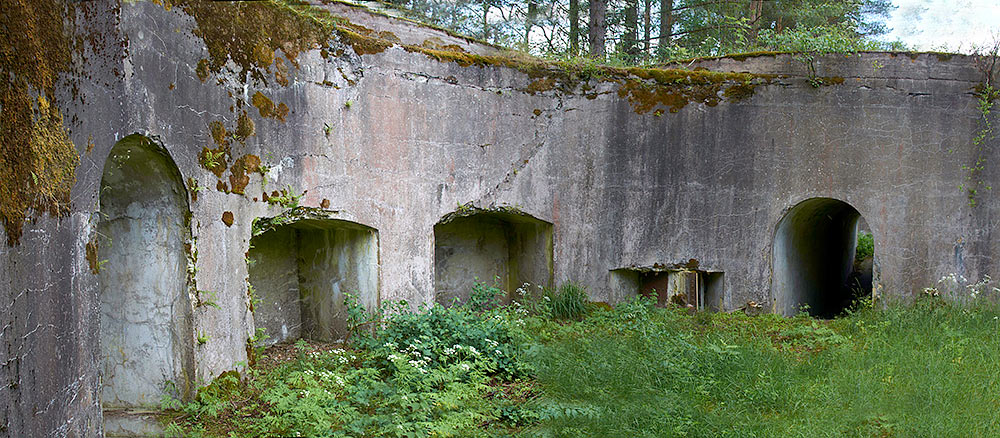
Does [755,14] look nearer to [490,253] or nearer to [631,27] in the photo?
[631,27]

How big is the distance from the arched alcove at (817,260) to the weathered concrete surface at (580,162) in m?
0.36

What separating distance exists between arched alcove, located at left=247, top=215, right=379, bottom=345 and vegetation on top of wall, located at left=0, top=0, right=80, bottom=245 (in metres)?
3.20

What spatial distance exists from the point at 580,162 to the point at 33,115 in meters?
6.10

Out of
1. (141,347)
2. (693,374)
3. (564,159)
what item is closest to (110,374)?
(141,347)

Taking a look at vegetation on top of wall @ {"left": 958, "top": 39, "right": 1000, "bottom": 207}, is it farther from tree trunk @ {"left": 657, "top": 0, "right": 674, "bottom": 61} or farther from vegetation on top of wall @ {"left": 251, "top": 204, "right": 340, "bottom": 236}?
tree trunk @ {"left": 657, "top": 0, "right": 674, "bottom": 61}

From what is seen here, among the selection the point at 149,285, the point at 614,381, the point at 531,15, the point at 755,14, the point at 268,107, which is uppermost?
the point at 531,15

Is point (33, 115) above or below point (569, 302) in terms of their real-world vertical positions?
above

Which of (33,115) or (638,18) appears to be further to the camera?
(638,18)

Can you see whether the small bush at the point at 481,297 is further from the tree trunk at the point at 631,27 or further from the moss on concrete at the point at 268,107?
the tree trunk at the point at 631,27

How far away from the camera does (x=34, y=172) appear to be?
11.4 ft

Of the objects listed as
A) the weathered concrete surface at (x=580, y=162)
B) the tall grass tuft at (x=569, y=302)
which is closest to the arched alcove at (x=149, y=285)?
the weathered concrete surface at (x=580, y=162)

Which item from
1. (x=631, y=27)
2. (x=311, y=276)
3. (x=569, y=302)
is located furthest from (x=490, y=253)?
(x=631, y=27)

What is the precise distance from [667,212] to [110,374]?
624 cm

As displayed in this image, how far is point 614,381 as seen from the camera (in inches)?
218
